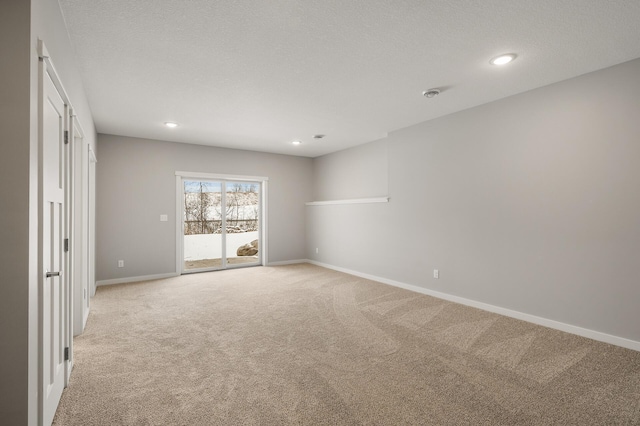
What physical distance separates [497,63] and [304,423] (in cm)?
331

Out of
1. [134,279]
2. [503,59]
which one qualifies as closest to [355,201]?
[503,59]

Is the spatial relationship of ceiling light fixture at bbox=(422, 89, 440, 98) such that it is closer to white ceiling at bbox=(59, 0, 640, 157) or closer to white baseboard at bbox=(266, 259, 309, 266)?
white ceiling at bbox=(59, 0, 640, 157)

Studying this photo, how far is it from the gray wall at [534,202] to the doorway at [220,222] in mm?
3266

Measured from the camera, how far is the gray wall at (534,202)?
2850 millimetres

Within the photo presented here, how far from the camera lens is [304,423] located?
181 centimetres

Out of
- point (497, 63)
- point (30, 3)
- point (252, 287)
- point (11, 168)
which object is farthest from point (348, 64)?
point (252, 287)

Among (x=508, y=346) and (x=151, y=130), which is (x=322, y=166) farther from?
(x=508, y=346)

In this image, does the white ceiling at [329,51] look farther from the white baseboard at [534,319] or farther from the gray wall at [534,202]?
the white baseboard at [534,319]

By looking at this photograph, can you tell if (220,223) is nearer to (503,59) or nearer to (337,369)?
(337,369)

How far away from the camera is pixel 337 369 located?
7.96 ft

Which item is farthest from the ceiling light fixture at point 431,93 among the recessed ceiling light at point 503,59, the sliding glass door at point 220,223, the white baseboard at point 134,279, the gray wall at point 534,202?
the white baseboard at point 134,279

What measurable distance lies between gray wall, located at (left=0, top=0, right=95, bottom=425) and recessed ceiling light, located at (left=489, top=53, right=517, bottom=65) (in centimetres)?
323

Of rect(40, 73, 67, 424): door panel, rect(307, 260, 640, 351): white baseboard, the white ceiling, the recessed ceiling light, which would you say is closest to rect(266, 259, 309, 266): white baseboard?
rect(307, 260, 640, 351): white baseboard

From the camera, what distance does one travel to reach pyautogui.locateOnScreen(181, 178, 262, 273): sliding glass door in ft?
20.5
